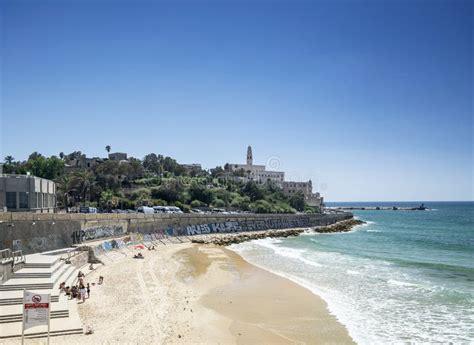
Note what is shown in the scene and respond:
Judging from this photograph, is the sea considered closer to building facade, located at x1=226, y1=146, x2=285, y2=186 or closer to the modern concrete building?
the modern concrete building

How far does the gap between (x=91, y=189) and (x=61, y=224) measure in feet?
229

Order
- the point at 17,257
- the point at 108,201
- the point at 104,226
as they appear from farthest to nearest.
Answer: the point at 108,201 → the point at 104,226 → the point at 17,257

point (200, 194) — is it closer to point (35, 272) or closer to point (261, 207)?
point (261, 207)

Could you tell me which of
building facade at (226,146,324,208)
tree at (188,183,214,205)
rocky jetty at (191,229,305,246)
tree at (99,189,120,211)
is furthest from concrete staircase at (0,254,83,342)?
building facade at (226,146,324,208)

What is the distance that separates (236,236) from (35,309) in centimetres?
5694

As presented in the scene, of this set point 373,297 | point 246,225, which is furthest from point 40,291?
point 246,225

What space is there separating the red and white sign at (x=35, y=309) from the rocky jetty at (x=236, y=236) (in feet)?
158

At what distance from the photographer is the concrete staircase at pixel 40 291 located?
18.9m

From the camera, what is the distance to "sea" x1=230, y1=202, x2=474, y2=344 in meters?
22.8

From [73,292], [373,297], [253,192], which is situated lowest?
[373,297]

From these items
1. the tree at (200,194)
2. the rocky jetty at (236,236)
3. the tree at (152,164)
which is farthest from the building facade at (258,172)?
the rocky jetty at (236,236)

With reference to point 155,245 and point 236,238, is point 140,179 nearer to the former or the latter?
point 236,238

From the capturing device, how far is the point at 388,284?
33906 mm

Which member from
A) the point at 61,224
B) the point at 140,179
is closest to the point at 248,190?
the point at 140,179
